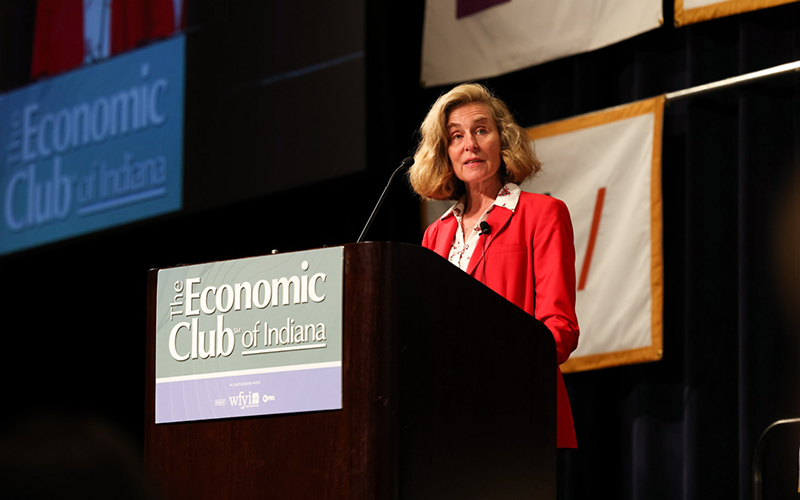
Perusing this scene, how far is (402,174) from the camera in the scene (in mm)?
4250

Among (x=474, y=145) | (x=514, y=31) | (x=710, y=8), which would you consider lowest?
(x=474, y=145)

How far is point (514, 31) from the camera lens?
387cm

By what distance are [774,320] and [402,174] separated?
1678 mm

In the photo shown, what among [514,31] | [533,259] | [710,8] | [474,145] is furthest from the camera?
[514,31]

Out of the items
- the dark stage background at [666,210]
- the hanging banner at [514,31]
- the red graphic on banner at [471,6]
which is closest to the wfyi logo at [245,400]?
the dark stage background at [666,210]

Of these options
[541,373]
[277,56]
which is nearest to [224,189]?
[277,56]

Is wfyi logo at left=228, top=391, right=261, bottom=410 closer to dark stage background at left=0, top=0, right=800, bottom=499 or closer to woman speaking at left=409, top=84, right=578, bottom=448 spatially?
woman speaking at left=409, top=84, right=578, bottom=448

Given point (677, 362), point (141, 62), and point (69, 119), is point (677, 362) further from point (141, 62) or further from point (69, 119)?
point (69, 119)

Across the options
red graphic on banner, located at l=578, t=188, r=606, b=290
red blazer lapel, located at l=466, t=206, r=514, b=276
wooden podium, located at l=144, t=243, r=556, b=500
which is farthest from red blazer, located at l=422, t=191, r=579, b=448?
red graphic on banner, located at l=578, t=188, r=606, b=290

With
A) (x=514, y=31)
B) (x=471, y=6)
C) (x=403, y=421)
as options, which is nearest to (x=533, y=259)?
(x=403, y=421)

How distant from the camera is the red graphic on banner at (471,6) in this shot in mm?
3971

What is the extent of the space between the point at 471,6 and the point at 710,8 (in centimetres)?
106

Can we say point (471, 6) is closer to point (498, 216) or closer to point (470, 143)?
point (470, 143)

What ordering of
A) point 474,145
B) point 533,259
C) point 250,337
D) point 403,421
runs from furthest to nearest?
point 474,145
point 533,259
point 250,337
point 403,421
